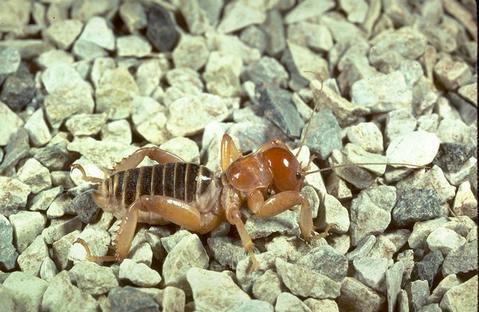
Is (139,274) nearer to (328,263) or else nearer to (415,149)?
(328,263)

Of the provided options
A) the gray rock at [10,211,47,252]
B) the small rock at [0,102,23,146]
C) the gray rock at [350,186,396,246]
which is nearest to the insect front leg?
the gray rock at [350,186,396,246]

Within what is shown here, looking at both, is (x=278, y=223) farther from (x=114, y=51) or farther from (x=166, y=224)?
(x=114, y=51)

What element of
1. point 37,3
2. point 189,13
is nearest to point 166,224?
point 189,13

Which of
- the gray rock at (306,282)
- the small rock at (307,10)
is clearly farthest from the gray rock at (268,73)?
the gray rock at (306,282)

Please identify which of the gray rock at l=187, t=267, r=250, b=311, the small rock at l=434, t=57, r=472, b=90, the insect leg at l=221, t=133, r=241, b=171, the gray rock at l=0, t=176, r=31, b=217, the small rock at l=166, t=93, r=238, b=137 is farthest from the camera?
the small rock at l=434, t=57, r=472, b=90

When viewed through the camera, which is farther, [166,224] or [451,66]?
[451,66]

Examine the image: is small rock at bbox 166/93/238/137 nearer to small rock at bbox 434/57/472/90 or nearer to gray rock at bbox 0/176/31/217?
gray rock at bbox 0/176/31/217
